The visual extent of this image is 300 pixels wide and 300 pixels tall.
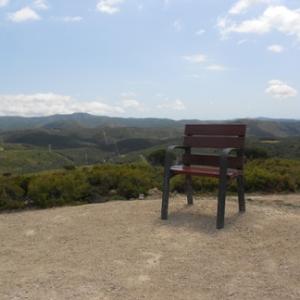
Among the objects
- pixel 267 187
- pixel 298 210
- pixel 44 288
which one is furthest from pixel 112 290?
pixel 267 187

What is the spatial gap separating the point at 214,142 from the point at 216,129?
0.19 metres

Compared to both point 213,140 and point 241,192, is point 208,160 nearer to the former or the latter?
point 213,140

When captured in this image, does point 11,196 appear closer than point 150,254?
No

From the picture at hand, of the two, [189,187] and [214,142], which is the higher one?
[214,142]

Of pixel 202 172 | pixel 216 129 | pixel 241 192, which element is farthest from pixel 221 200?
pixel 216 129

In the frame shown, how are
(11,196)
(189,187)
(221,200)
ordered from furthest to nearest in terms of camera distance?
(11,196)
(189,187)
(221,200)

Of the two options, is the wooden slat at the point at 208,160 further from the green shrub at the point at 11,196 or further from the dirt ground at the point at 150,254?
the green shrub at the point at 11,196

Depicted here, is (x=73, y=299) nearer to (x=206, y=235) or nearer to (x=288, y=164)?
(x=206, y=235)

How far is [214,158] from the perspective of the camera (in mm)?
6254

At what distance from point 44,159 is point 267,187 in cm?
8887

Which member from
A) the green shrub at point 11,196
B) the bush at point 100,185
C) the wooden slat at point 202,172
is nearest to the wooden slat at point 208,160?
the wooden slat at point 202,172

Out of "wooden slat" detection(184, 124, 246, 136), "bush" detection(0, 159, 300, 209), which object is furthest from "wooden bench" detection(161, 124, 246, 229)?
"bush" detection(0, 159, 300, 209)

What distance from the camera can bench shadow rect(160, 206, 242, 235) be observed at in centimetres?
536

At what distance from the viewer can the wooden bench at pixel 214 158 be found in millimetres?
5361
